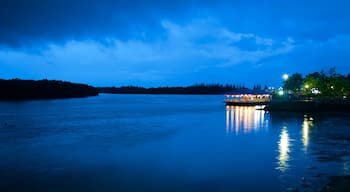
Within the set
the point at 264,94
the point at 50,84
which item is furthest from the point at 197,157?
the point at 50,84

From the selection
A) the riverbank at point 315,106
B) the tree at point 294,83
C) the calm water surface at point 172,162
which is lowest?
the calm water surface at point 172,162

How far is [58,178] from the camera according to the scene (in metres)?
14.9

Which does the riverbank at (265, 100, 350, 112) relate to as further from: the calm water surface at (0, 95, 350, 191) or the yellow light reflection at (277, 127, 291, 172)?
the yellow light reflection at (277, 127, 291, 172)

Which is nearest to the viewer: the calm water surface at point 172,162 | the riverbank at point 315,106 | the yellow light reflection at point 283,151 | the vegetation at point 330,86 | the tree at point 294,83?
the calm water surface at point 172,162

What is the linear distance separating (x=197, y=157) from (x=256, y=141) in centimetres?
753

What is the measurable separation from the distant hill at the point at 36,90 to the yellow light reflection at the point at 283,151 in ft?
361

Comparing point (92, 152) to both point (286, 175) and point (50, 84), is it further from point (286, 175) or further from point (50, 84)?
point (50, 84)

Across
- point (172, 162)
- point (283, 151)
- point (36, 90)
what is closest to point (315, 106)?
point (283, 151)

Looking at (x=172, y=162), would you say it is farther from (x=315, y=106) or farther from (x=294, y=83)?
(x=294, y=83)

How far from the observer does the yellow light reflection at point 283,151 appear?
55.3 feet

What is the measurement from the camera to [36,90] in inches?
5192

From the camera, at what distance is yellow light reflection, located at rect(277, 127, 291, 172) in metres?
16.9

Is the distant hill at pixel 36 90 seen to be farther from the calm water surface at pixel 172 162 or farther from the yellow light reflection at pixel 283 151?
the yellow light reflection at pixel 283 151

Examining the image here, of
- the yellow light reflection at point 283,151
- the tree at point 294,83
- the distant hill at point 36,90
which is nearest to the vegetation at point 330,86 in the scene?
the tree at point 294,83
